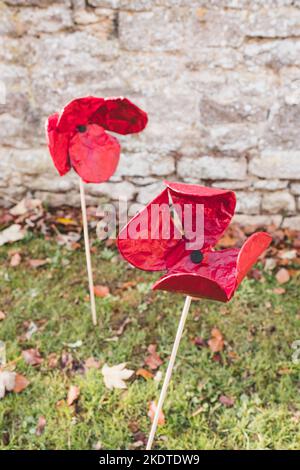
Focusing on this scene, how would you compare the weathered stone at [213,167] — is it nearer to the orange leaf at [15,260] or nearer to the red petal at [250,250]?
the orange leaf at [15,260]

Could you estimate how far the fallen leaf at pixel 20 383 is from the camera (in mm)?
2311

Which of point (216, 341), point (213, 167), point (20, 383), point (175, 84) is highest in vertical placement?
point (175, 84)

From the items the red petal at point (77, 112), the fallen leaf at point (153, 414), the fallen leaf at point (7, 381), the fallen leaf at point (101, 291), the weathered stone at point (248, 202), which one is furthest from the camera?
the weathered stone at point (248, 202)

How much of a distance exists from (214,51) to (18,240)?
5.28 feet

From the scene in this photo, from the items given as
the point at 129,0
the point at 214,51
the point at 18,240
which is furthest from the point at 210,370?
the point at 129,0

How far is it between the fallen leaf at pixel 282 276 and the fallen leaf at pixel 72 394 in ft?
4.22

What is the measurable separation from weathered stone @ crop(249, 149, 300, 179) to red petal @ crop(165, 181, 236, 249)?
152 centimetres

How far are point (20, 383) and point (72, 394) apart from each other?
0.83 ft

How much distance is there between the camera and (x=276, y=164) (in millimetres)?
2980

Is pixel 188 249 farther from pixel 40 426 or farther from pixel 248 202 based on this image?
pixel 248 202

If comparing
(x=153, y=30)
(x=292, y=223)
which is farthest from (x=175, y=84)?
(x=292, y=223)

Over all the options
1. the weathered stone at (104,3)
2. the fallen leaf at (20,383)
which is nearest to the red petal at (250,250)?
the fallen leaf at (20,383)

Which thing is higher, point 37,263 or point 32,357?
point 37,263

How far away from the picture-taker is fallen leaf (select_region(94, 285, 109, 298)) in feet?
9.11
